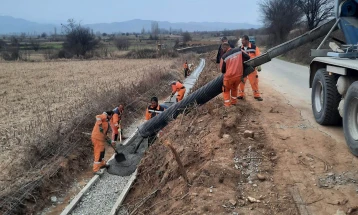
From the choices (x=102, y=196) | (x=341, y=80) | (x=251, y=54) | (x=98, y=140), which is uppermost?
(x=251, y=54)

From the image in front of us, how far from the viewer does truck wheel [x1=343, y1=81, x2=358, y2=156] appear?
206 inches

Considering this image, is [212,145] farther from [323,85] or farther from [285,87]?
[285,87]

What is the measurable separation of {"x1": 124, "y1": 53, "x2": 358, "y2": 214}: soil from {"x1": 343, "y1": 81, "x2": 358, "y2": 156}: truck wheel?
199 mm

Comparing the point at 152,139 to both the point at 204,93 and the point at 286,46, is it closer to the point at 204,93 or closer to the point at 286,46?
the point at 204,93

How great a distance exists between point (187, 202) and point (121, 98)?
9531 millimetres

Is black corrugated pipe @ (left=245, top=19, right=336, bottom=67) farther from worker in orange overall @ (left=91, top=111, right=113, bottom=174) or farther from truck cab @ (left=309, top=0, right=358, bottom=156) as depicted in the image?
worker in orange overall @ (left=91, top=111, right=113, bottom=174)

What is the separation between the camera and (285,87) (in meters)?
12.0

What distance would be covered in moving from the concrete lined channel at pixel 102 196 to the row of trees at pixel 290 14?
3322cm

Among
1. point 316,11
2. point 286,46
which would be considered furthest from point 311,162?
point 316,11

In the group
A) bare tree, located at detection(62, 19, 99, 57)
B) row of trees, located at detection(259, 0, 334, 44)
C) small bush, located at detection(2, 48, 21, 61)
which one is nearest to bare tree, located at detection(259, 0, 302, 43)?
row of trees, located at detection(259, 0, 334, 44)

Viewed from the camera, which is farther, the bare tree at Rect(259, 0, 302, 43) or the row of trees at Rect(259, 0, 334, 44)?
the bare tree at Rect(259, 0, 302, 43)

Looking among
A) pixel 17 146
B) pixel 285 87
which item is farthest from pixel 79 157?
pixel 285 87

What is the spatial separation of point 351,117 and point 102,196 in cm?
493

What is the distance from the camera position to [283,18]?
43.1m
